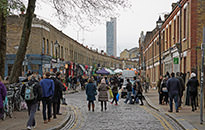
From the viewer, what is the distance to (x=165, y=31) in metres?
33.7

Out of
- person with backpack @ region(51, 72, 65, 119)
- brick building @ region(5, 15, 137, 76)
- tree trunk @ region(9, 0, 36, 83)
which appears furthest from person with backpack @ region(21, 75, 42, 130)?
brick building @ region(5, 15, 137, 76)

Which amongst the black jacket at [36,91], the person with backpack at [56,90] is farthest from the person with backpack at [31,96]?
the person with backpack at [56,90]

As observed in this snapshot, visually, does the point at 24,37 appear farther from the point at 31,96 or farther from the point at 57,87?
the point at 31,96

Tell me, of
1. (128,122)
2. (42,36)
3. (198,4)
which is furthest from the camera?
(42,36)

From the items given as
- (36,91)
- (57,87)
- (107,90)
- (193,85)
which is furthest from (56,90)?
(193,85)

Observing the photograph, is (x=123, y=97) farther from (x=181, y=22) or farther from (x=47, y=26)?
(x=47, y=26)

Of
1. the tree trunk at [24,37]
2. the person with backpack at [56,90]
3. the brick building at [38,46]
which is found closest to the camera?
the person with backpack at [56,90]

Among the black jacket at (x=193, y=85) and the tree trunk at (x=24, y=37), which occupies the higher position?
the tree trunk at (x=24, y=37)

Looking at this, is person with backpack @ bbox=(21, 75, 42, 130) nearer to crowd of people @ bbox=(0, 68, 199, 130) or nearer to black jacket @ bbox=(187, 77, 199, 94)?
crowd of people @ bbox=(0, 68, 199, 130)

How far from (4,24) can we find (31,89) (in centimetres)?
682

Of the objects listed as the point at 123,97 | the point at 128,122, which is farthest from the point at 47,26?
the point at 128,122

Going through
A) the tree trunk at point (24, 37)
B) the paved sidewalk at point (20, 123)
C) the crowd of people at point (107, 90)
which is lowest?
the paved sidewalk at point (20, 123)

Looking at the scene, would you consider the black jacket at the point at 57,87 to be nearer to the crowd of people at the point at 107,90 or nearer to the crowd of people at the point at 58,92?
the crowd of people at the point at 58,92

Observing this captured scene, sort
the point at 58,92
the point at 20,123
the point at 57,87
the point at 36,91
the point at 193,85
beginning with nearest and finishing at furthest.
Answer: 1. the point at 36,91
2. the point at 20,123
3. the point at 57,87
4. the point at 58,92
5. the point at 193,85
